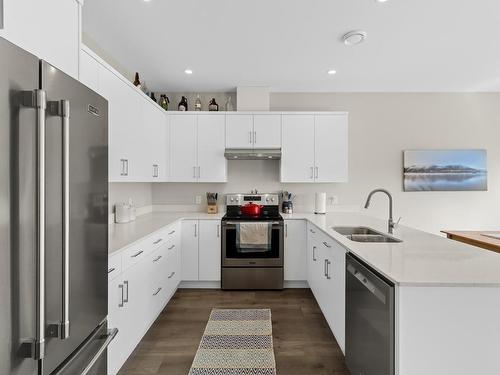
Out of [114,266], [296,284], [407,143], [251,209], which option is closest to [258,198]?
[251,209]

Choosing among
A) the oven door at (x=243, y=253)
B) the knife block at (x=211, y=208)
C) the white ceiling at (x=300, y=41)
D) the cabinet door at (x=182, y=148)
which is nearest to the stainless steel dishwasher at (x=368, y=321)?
the oven door at (x=243, y=253)

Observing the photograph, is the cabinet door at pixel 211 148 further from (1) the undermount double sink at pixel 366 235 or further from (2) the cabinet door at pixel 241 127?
(1) the undermount double sink at pixel 366 235

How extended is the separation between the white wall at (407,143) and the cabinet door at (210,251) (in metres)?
1.00

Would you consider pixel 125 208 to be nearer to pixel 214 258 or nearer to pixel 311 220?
pixel 214 258

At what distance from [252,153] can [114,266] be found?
229 centimetres

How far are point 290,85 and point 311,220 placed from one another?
5.82 feet

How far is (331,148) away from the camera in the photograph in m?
3.75

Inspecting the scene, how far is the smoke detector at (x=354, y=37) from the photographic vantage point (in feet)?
7.99

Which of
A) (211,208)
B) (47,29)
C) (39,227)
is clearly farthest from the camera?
(211,208)

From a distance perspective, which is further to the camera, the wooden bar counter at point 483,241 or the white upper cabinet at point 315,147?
the white upper cabinet at point 315,147

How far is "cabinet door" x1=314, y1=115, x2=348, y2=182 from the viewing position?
3746 mm

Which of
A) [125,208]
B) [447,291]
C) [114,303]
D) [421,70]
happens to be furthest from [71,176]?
[421,70]

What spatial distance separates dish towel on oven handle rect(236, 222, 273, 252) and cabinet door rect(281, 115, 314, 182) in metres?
0.76

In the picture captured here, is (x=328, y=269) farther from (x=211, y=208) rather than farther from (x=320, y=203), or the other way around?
(x=211, y=208)
